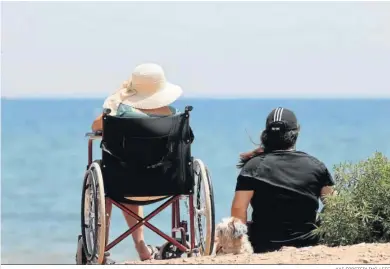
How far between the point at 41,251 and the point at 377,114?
34.6 metres

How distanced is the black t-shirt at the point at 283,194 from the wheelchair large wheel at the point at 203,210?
289 millimetres

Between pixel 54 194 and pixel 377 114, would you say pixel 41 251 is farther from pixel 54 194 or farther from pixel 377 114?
pixel 377 114

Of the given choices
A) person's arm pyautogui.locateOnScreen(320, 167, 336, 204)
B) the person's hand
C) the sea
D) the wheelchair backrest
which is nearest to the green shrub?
person's arm pyautogui.locateOnScreen(320, 167, 336, 204)

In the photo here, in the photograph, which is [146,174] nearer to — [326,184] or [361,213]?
[326,184]

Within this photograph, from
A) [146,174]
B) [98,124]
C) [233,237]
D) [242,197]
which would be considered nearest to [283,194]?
[242,197]

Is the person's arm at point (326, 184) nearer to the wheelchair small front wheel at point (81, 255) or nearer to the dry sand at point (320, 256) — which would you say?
the dry sand at point (320, 256)

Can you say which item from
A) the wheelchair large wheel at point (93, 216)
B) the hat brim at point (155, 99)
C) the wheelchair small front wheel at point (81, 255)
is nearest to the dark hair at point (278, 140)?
the hat brim at point (155, 99)

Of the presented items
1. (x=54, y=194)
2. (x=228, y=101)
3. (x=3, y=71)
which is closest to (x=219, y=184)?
(x=54, y=194)

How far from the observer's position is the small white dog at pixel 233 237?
17.3 ft

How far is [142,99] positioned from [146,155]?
0.41 metres

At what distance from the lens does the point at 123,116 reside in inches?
229

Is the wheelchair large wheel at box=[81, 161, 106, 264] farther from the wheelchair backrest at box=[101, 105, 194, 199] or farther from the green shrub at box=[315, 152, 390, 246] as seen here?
the green shrub at box=[315, 152, 390, 246]

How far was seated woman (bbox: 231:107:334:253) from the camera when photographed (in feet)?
17.7

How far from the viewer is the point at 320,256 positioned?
4961 mm
